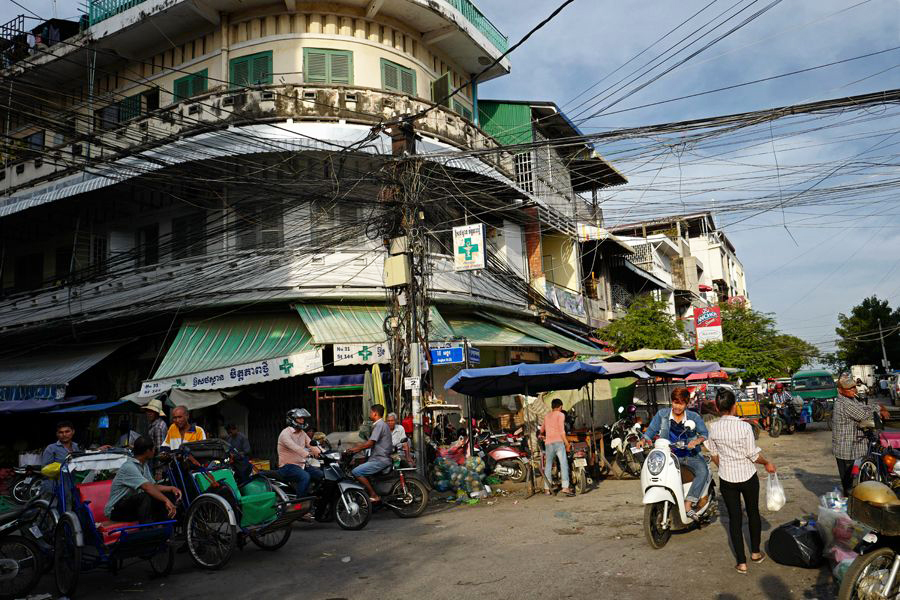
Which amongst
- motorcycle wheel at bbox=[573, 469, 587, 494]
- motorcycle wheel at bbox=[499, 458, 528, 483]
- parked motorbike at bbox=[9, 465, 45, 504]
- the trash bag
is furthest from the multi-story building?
the trash bag

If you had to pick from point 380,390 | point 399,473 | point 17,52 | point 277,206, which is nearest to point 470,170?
point 277,206

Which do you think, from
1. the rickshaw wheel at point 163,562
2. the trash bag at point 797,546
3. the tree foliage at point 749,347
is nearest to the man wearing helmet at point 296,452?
the rickshaw wheel at point 163,562

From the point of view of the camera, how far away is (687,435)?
8.14 meters

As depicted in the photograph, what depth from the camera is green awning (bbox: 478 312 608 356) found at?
19.4m

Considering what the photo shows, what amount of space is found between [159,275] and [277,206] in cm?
353

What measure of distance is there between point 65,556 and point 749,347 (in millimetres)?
29792

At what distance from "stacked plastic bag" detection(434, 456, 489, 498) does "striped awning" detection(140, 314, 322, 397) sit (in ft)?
11.8

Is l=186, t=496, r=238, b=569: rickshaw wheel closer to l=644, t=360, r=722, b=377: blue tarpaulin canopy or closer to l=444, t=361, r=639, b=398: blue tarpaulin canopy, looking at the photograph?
l=444, t=361, r=639, b=398: blue tarpaulin canopy

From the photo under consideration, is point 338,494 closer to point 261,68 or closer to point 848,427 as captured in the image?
point 848,427

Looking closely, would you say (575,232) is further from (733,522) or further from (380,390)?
(733,522)

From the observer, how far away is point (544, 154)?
909 inches

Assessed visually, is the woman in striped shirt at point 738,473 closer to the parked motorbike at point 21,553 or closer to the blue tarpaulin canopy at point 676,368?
the parked motorbike at point 21,553

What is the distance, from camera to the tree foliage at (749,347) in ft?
97.8

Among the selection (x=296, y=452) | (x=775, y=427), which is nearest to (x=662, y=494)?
(x=296, y=452)
